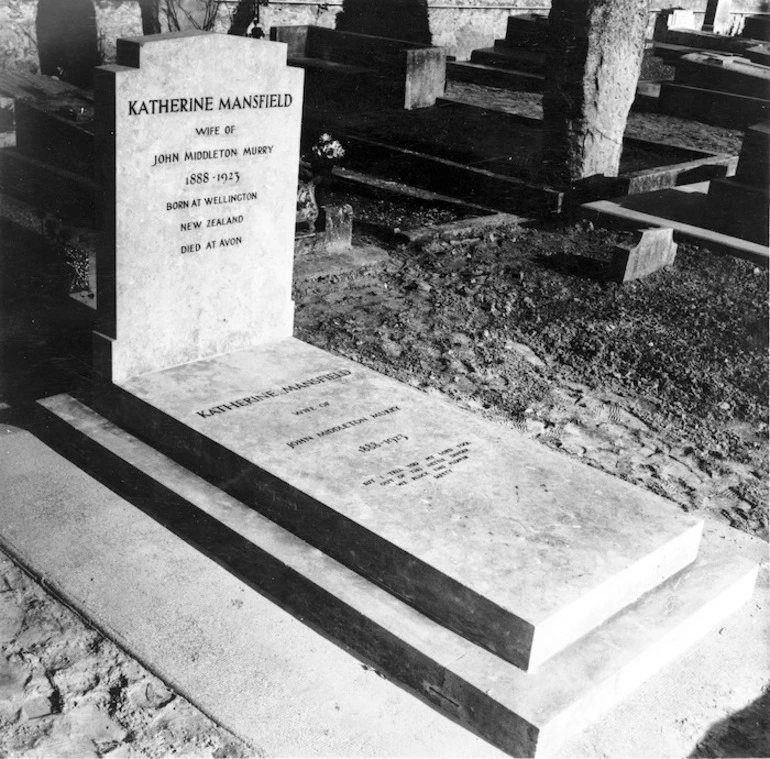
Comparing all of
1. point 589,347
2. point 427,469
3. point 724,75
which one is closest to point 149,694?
A: point 427,469

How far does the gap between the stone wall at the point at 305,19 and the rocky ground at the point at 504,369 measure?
8294mm

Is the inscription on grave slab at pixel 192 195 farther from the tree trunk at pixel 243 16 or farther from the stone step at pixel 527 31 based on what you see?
the stone step at pixel 527 31

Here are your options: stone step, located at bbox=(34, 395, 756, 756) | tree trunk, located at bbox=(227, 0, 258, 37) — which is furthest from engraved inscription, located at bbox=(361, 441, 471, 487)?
tree trunk, located at bbox=(227, 0, 258, 37)

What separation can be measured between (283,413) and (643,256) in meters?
5.08

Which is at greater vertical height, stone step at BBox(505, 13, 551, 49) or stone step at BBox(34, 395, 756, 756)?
stone step at BBox(505, 13, 551, 49)

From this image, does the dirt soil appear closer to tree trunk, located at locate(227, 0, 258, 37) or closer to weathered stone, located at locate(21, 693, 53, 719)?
weathered stone, located at locate(21, 693, 53, 719)

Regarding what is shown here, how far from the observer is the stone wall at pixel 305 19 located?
1550 centimetres

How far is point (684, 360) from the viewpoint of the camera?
23.1 ft

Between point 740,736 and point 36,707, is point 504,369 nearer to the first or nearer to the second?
point 740,736

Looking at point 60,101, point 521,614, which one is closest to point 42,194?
point 60,101

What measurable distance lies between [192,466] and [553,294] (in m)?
4.55

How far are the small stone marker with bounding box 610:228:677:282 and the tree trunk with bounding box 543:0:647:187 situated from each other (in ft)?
8.58

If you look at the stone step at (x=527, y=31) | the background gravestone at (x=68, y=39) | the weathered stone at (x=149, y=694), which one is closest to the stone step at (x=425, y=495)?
the weathered stone at (x=149, y=694)

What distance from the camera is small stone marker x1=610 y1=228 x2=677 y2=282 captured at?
865 cm
